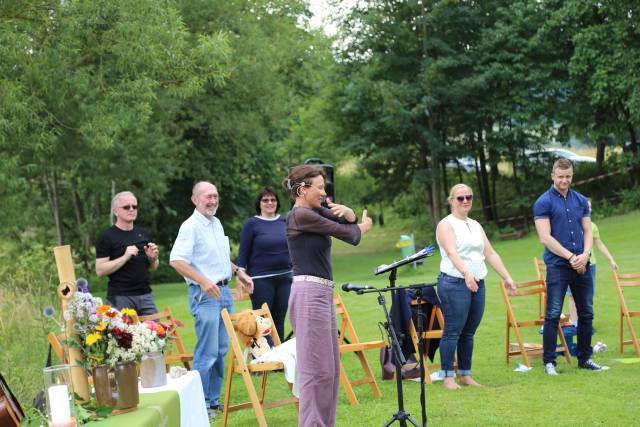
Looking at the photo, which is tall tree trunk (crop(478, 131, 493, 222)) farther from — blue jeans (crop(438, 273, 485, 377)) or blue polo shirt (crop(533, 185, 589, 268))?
blue jeans (crop(438, 273, 485, 377))

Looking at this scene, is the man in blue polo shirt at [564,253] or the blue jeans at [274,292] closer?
the man in blue polo shirt at [564,253]

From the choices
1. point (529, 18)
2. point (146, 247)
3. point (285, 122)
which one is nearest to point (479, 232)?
point (146, 247)

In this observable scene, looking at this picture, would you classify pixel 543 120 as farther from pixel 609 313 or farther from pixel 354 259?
pixel 609 313

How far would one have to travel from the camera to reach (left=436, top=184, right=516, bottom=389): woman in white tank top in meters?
8.30

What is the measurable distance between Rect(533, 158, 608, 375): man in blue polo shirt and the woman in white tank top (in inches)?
23.7

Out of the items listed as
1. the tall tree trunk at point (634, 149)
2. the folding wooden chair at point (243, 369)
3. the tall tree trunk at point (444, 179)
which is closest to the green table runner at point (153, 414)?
the folding wooden chair at point (243, 369)

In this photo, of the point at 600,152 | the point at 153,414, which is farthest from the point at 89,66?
the point at 600,152

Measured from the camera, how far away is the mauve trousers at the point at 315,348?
5934 millimetres

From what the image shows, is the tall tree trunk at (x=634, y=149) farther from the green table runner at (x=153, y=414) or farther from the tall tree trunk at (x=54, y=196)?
the green table runner at (x=153, y=414)

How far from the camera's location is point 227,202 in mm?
32656

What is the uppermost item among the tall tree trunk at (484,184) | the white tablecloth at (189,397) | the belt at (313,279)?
the belt at (313,279)

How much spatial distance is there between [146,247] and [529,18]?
1086 inches

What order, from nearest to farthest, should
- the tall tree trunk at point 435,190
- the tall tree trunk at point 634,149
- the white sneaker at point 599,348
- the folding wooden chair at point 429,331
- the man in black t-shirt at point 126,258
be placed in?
1. the man in black t-shirt at point 126,258
2. the folding wooden chair at point 429,331
3. the white sneaker at point 599,348
4. the tall tree trunk at point 634,149
5. the tall tree trunk at point 435,190

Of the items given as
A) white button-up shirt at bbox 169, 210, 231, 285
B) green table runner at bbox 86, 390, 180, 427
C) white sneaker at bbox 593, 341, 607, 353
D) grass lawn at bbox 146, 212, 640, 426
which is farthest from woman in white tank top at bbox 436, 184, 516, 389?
green table runner at bbox 86, 390, 180, 427
